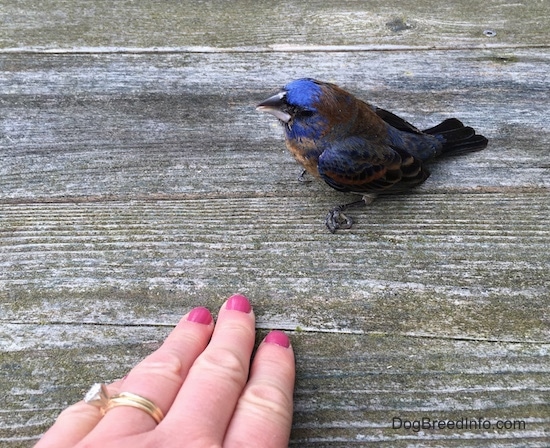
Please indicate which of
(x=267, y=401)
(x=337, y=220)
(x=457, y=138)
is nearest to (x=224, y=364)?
(x=267, y=401)

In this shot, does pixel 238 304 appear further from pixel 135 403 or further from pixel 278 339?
pixel 135 403

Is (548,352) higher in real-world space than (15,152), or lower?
lower

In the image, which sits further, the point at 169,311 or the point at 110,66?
the point at 110,66

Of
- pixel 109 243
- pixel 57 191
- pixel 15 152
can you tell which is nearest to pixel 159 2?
pixel 15 152

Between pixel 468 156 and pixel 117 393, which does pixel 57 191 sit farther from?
pixel 468 156

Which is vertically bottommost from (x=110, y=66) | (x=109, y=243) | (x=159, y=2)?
(x=109, y=243)

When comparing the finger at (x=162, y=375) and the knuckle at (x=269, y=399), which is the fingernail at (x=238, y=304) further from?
the knuckle at (x=269, y=399)

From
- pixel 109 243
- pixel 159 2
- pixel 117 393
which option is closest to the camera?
pixel 117 393
